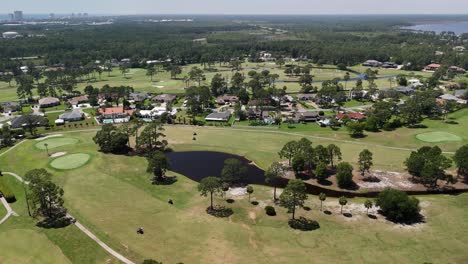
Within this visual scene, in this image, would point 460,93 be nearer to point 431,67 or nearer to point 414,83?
point 414,83

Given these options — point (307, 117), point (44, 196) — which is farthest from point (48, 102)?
point (307, 117)

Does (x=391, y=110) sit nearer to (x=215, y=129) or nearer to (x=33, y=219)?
(x=215, y=129)

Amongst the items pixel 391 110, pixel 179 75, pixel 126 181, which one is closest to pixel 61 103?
pixel 179 75

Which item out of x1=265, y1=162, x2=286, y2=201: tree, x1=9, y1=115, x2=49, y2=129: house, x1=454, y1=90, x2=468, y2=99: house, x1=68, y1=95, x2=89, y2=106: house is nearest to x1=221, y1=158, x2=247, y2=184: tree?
x1=265, y1=162, x2=286, y2=201: tree

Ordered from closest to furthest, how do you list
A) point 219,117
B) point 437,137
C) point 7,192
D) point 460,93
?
point 7,192
point 437,137
point 219,117
point 460,93

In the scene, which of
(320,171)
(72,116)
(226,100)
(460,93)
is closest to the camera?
(320,171)
